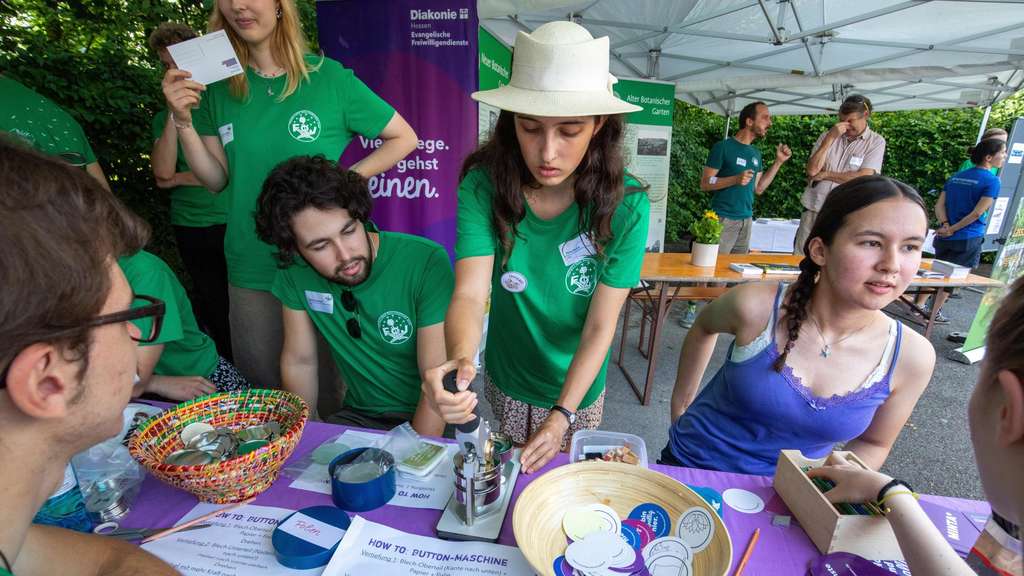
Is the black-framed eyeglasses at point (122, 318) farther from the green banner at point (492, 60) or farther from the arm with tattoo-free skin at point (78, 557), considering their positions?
the green banner at point (492, 60)

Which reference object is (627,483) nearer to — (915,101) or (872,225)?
(872,225)

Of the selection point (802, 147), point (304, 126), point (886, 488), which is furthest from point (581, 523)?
point (802, 147)

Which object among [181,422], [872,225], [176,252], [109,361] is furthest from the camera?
[176,252]

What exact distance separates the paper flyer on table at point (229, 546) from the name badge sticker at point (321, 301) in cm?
82

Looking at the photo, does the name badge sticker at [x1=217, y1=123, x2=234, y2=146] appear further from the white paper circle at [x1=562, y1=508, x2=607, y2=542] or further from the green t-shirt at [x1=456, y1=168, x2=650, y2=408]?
the white paper circle at [x1=562, y1=508, x2=607, y2=542]

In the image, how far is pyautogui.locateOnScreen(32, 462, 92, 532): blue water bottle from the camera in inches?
39.9

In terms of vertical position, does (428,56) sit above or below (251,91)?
above

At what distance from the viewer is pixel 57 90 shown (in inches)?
115

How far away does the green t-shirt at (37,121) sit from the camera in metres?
1.97

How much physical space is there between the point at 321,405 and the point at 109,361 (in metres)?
1.66

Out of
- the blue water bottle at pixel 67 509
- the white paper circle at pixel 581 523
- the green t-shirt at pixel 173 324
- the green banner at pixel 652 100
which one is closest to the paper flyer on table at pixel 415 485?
the white paper circle at pixel 581 523

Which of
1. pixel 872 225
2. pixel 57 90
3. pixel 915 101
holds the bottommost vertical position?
pixel 872 225

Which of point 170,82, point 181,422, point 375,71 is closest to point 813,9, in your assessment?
point 375,71

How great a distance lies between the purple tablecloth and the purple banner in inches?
106
